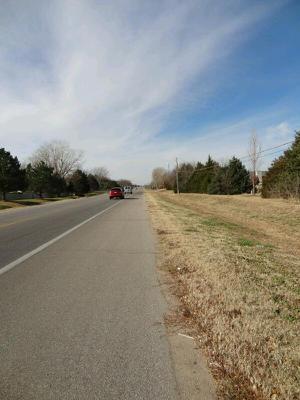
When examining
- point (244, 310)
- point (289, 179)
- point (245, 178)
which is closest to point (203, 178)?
point (245, 178)

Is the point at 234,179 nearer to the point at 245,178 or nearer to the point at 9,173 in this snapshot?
the point at 245,178

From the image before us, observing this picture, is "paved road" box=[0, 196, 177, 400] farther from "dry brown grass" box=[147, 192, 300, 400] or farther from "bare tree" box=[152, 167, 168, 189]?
"bare tree" box=[152, 167, 168, 189]

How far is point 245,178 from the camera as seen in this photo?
55.9 metres

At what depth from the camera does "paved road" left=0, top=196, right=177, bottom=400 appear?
9.87 ft

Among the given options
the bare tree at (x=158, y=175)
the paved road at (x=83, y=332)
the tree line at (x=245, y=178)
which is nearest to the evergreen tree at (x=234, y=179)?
the tree line at (x=245, y=178)

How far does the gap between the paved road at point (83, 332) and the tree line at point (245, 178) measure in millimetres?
25453

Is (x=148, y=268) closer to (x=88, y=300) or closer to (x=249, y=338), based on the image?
(x=88, y=300)

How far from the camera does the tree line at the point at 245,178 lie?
3028 centimetres

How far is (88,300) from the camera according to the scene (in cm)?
525

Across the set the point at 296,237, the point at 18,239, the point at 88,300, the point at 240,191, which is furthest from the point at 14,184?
the point at 88,300

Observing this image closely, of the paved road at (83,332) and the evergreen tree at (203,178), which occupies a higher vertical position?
the evergreen tree at (203,178)

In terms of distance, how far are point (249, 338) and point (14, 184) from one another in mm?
50804

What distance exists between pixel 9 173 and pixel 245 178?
1403 inches

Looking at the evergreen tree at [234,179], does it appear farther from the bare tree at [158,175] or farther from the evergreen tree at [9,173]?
the bare tree at [158,175]
